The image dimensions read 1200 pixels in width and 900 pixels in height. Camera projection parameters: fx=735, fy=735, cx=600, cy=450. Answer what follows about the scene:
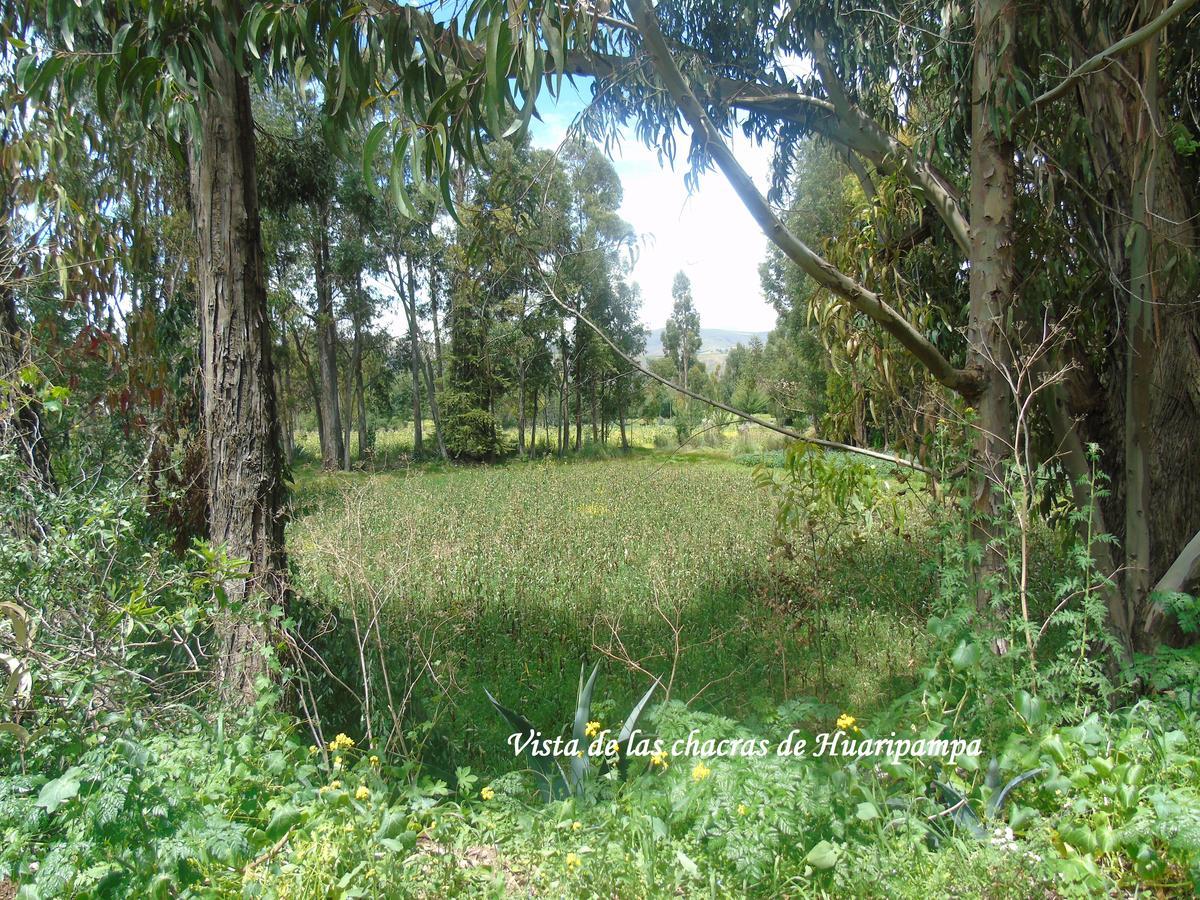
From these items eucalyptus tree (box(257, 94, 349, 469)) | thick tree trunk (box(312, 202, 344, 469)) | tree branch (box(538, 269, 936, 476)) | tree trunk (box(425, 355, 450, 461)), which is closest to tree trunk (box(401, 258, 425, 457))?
tree trunk (box(425, 355, 450, 461))

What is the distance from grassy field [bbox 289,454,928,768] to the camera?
3.30 meters

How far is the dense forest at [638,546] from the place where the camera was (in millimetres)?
1733

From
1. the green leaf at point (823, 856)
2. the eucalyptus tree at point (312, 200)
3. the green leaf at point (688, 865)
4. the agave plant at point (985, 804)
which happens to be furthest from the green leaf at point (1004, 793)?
the eucalyptus tree at point (312, 200)

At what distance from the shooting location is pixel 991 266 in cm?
295

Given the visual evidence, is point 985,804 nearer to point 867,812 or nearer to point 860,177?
point 867,812

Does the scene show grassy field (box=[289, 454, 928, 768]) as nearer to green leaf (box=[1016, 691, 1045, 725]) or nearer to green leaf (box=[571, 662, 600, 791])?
green leaf (box=[571, 662, 600, 791])

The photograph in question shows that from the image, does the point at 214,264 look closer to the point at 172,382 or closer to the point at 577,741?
the point at 577,741

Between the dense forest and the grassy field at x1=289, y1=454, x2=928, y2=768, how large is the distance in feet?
0.13

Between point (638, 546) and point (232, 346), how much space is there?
12.9ft

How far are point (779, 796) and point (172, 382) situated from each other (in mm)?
5191

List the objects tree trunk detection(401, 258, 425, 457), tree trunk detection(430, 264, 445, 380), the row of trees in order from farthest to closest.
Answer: tree trunk detection(430, 264, 445, 380) < tree trunk detection(401, 258, 425, 457) < the row of trees

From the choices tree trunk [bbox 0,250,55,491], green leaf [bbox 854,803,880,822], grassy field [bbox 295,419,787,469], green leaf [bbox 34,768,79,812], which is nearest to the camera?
green leaf [bbox 34,768,79,812]

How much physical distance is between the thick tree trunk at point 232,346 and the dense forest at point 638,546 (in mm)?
14

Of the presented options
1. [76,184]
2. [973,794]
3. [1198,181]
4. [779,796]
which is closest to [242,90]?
[76,184]
